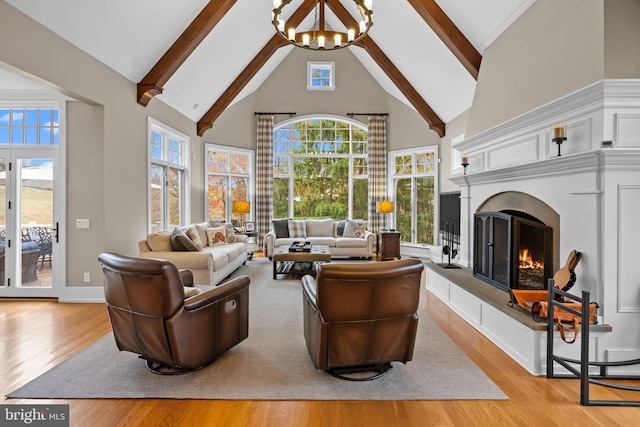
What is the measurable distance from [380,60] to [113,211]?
217 inches

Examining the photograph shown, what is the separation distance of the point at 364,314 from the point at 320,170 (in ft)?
22.6

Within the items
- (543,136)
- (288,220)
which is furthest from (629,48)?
(288,220)

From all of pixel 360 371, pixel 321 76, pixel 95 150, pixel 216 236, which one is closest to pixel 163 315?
pixel 360 371

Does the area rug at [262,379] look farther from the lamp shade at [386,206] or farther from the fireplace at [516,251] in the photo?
the lamp shade at [386,206]

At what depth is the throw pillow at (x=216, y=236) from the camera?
641 centimetres

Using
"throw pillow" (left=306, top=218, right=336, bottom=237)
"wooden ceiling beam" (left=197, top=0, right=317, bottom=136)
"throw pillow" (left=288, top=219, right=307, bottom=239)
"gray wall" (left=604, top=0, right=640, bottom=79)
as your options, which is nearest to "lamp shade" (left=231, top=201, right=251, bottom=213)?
"throw pillow" (left=288, top=219, right=307, bottom=239)

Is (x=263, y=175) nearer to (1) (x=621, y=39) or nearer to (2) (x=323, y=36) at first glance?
(2) (x=323, y=36)

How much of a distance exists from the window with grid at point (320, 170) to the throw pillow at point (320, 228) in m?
0.75

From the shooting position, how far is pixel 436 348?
3.12 m

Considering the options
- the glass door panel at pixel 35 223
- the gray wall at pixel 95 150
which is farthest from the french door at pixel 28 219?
the gray wall at pixel 95 150

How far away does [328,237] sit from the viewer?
7984 mm

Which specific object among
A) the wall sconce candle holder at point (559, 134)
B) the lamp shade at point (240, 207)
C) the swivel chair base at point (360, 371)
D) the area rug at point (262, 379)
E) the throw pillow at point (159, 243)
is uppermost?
the wall sconce candle holder at point (559, 134)

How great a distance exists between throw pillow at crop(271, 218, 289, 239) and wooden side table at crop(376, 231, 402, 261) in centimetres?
215

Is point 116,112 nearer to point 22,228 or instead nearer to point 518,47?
point 22,228
